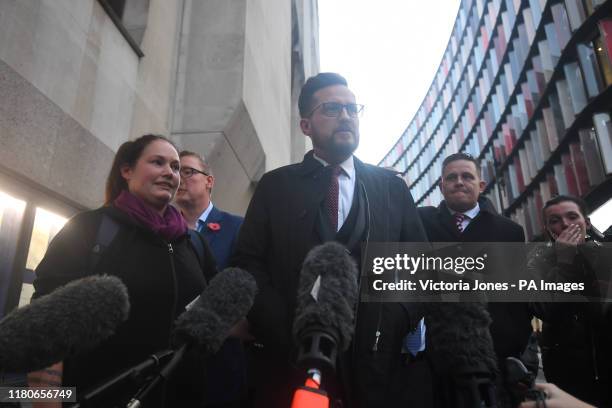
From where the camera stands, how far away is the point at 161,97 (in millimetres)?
6613

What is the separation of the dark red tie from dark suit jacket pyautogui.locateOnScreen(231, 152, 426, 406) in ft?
0.14

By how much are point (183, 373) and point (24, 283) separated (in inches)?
108

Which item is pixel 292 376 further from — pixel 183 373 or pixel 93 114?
pixel 93 114

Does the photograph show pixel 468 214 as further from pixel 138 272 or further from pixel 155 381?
pixel 155 381

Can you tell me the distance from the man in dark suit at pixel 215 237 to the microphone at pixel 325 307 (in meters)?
1.49

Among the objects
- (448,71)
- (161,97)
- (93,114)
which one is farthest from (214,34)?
(448,71)

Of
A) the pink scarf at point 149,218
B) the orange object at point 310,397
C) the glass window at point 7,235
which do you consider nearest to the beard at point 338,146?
the pink scarf at point 149,218

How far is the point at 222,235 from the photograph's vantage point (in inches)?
127

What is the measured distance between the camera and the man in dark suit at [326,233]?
176 cm

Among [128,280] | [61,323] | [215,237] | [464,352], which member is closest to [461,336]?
[464,352]

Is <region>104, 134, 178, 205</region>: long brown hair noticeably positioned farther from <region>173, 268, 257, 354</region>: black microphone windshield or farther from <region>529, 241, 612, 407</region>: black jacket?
<region>529, 241, 612, 407</region>: black jacket

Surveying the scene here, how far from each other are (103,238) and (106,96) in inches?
143

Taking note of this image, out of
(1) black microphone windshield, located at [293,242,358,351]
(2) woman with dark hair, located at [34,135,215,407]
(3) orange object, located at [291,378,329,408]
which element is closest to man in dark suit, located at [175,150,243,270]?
(2) woman with dark hair, located at [34,135,215,407]

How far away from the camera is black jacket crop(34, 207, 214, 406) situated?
178cm
